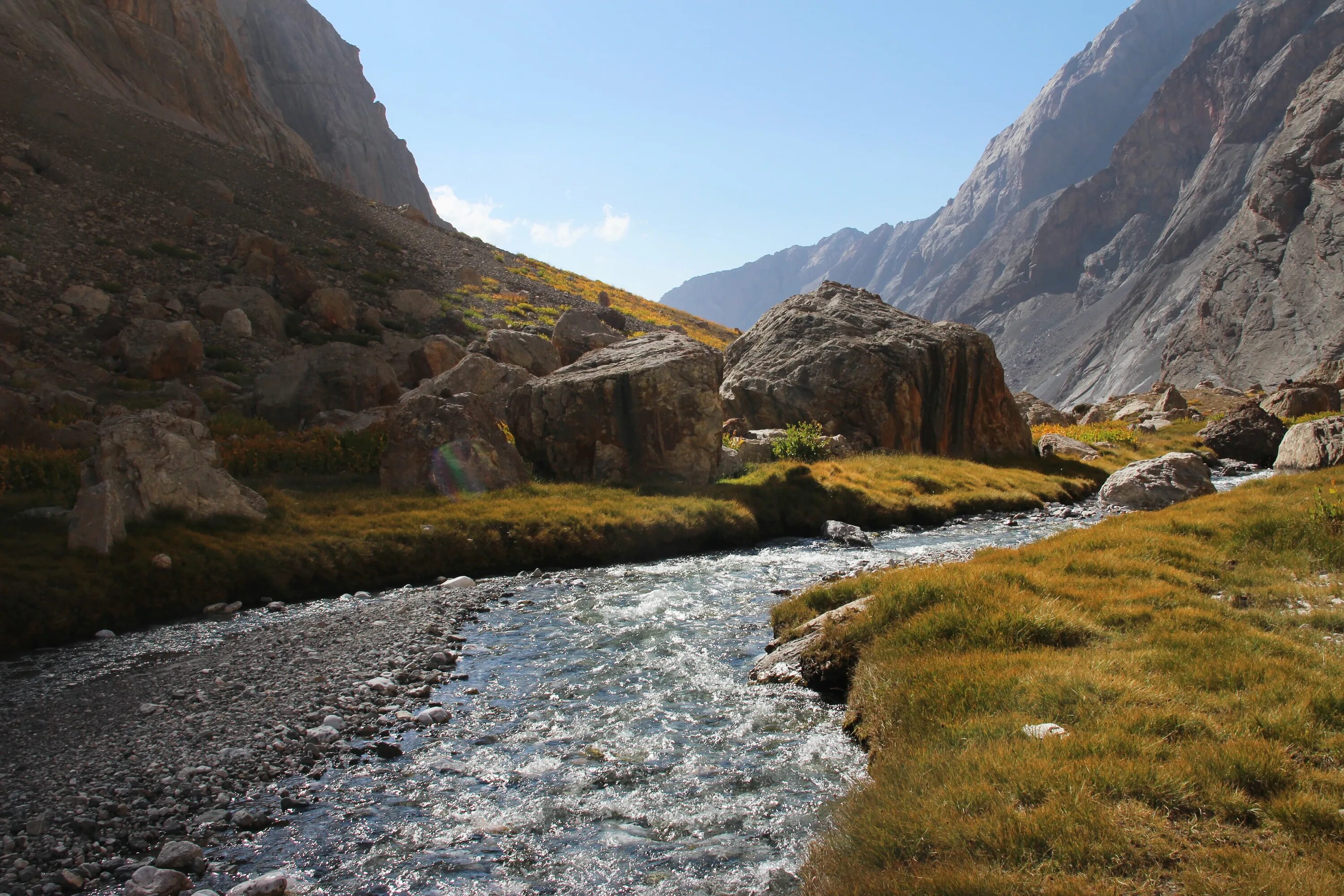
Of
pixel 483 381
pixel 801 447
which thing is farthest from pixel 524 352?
pixel 801 447

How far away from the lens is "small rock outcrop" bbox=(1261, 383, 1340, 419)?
47.5 m

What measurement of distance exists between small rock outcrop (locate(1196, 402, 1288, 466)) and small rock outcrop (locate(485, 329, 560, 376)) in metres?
35.8

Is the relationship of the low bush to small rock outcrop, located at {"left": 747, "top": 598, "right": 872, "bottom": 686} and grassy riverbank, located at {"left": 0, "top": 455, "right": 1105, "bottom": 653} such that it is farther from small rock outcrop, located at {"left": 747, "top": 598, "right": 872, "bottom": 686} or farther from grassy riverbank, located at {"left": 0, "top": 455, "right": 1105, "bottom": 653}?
small rock outcrop, located at {"left": 747, "top": 598, "right": 872, "bottom": 686}

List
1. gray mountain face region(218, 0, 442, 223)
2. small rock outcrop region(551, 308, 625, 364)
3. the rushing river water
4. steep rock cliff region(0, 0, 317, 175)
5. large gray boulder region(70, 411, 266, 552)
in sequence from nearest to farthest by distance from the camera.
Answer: the rushing river water < large gray boulder region(70, 411, 266, 552) < small rock outcrop region(551, 308, 625, 364) < steep rock cliff region(0, 0, 317, 175) < gray mountain face region(218, 0, 442, 223)

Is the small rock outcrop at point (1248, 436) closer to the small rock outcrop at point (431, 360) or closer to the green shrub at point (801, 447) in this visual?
the green shrub at point (801, 447)

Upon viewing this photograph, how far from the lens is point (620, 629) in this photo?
1436 centimetres

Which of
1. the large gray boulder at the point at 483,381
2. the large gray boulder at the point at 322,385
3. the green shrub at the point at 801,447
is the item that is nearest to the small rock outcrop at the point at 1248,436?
the green shrub at the point at 801,447

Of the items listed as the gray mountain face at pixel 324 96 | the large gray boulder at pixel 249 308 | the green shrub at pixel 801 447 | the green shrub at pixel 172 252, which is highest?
the gray mountain face at pixel 324 96

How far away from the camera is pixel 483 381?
33.2m

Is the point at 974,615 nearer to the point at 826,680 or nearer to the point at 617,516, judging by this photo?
the point at 826,680

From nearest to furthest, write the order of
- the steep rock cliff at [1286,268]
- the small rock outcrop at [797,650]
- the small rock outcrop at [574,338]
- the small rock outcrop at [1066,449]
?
1. the small rock outcrop at [797,650]
2. the small rock outcrop at [1066,449]
3. the small rock outcrop at [574,338]
4. the steep rock cliff at [1286,268]

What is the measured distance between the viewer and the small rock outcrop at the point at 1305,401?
47.5 m

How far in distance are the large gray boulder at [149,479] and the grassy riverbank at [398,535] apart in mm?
427

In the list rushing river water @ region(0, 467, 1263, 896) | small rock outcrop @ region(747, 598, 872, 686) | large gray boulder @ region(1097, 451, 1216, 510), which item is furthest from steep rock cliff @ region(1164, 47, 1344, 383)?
rushing river water @ region(0, 467, 1263, 896)
